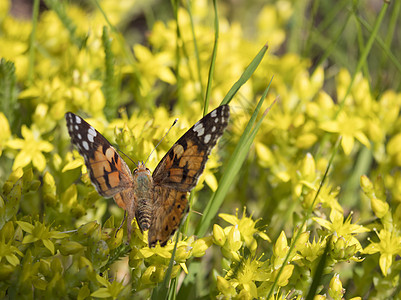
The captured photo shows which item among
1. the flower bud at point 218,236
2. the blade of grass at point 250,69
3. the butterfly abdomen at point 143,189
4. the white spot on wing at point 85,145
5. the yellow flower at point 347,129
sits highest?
the blade of grass at point 250,69

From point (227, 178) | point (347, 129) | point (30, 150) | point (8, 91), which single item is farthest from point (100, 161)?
point (347, 129)

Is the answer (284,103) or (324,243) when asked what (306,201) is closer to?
(324,243)

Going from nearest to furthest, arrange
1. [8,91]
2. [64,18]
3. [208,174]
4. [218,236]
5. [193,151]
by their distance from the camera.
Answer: [193,151] < [218,236] < [208,174] < [8,91] < [64,18]

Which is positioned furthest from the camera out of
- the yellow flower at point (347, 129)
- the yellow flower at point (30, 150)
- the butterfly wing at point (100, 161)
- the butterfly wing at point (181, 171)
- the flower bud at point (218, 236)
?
the yellow flower at point (347, 129)

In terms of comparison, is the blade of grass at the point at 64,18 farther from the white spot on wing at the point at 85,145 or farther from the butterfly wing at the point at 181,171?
the butterfly wing at the point at 181,171

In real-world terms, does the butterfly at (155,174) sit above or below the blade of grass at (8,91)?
below

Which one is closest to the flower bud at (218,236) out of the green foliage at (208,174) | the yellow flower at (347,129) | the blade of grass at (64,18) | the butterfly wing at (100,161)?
the green foliage at (208,174)

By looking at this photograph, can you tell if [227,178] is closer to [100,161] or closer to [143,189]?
[143,189]

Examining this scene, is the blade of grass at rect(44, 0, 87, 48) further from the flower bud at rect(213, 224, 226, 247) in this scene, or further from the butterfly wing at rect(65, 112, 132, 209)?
the flower bud at rect(213, 224, 226, 247)
